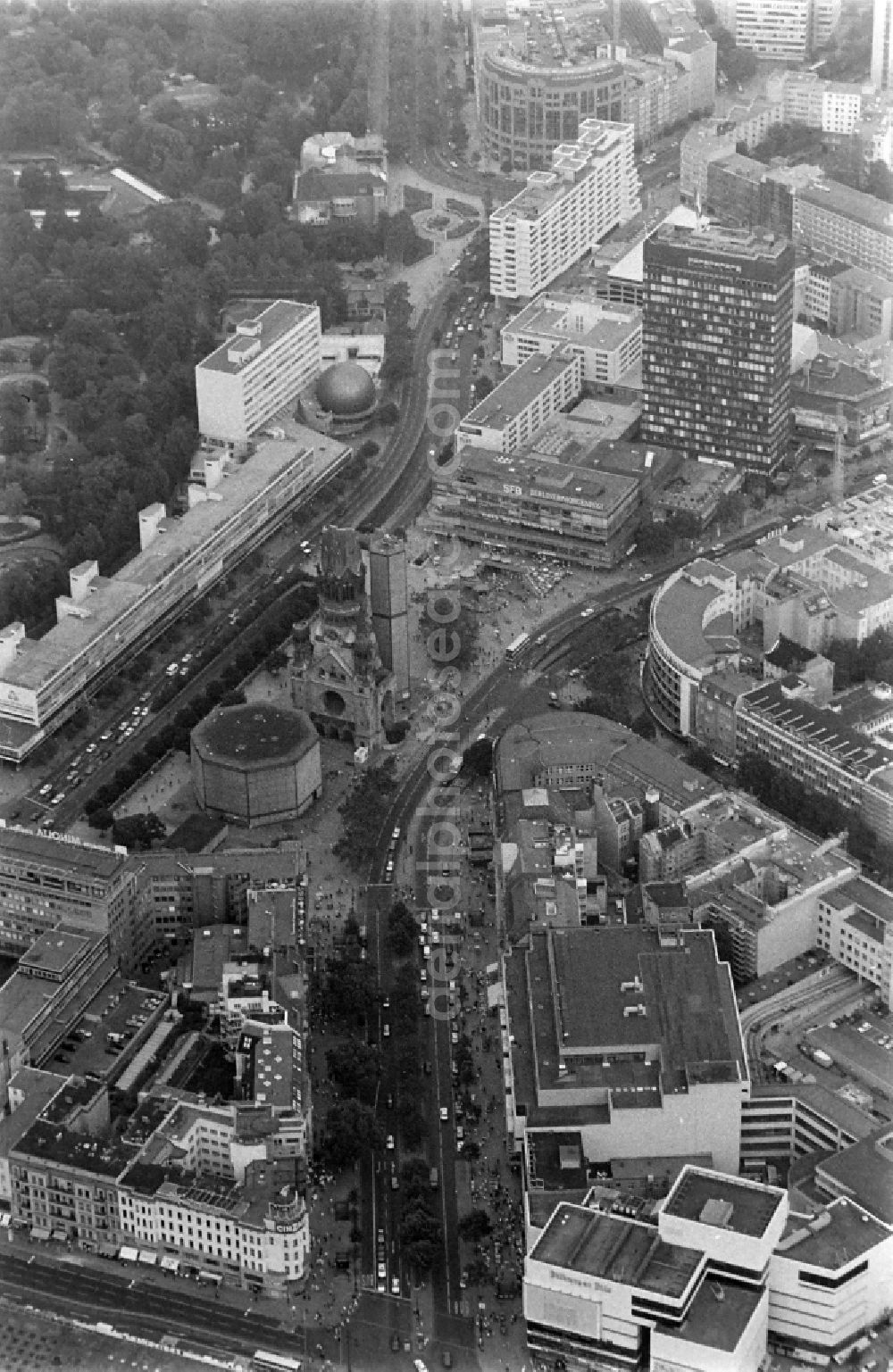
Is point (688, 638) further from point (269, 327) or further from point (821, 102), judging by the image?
point (821, 102)

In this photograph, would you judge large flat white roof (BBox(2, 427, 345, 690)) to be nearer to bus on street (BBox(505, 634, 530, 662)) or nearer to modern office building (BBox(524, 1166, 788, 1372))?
bus on street (BBox(505, 634, 530, 662))

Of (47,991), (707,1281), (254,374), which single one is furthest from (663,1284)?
(254,374)

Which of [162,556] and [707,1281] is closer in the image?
[707,1281]

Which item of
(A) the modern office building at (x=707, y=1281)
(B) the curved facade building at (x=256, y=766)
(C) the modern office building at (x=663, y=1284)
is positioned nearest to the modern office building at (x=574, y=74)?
(B) the curved facade building at (x=256, y=766)

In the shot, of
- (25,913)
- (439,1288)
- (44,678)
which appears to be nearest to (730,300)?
(44,678)

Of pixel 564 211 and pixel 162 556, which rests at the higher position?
pixel 564 211

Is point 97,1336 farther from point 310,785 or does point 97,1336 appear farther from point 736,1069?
point 310,785

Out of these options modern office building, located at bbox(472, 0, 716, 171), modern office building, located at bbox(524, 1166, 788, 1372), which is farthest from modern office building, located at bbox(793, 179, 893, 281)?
modern office building, located at bbox(524, 1166, 788, 1372)
